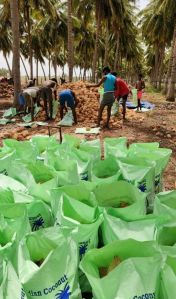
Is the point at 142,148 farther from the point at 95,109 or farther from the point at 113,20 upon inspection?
the point at 113,20

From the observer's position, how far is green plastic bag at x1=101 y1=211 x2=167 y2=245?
7.50ft

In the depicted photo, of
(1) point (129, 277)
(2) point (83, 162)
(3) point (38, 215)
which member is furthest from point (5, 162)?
(1) point (129, 277)

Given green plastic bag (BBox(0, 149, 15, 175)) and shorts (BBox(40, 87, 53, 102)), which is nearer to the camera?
green plastic bag (BBox(0, 149, 15, 175))

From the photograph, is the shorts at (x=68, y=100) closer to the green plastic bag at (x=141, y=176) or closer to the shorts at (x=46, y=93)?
the shorts at (x=46, y=93)

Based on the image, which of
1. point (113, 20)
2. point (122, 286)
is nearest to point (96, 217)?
point (122, 286)

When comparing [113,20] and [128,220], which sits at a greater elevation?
[113,20]

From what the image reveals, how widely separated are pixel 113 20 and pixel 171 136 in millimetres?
17661

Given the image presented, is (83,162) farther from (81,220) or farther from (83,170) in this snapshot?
(81,220)

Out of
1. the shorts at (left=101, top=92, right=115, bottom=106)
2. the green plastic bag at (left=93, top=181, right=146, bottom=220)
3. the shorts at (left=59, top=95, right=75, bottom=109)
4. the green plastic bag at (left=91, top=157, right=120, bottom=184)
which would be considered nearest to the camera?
the green plastic bag at (left=93, top=181, right=146, bottom=220)

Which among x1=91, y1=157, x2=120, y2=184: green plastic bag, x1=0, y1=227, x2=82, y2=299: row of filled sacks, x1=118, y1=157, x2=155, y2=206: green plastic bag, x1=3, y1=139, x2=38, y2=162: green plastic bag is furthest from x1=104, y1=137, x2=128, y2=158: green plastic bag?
x1=0, y1=227, x2=82, y2=299: row of filled sacks

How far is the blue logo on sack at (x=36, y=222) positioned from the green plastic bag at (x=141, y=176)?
879 millimetres

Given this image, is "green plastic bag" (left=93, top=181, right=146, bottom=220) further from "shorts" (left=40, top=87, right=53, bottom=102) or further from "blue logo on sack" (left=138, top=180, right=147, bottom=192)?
"shorts" (left=40, top=87, right=53, bottom=102)

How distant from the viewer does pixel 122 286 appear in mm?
1745

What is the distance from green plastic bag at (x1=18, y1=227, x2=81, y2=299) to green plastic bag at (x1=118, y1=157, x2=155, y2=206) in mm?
1201
